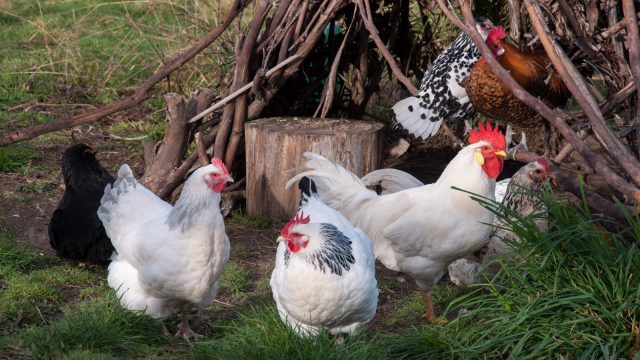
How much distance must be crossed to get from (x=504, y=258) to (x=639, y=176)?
80 centimetres

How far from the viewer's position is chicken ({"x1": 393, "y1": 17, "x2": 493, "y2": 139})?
22.5 ft

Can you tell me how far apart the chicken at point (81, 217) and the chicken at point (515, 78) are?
2800 millimetres

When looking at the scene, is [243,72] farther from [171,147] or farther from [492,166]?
[492,166]

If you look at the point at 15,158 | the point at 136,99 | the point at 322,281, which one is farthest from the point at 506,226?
the point at 15,158

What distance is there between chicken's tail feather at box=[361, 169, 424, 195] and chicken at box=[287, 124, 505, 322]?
41 centimetres

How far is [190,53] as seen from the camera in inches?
248

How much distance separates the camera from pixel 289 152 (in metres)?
6.15

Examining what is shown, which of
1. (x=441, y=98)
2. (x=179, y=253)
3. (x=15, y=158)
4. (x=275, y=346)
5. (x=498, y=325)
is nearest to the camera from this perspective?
(x=498, y=325)

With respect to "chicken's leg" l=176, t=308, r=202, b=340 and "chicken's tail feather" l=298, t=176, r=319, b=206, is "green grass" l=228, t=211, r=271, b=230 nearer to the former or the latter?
"chicken's tail feather" l=298, t=176, r=319, b=206

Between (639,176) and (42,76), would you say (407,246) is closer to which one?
(639,176)

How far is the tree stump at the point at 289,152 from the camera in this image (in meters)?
6.11

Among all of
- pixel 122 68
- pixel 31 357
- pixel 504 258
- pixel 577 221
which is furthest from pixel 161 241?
pixel 122 68

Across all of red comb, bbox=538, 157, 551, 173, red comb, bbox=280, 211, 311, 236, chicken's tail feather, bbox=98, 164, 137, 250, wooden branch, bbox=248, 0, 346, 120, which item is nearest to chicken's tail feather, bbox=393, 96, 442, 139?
wooden branch, bbox=248, 0, 346, 120

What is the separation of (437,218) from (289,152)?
171 cm
